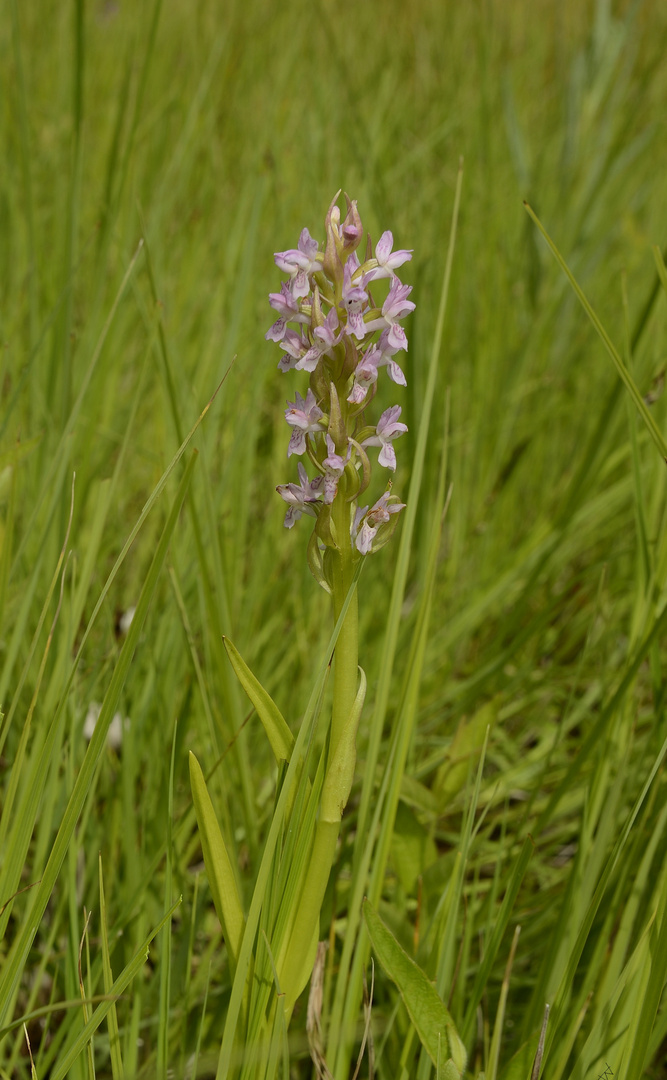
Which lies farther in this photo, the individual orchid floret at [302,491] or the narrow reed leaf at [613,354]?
the narrow reed leaf at [613,354]

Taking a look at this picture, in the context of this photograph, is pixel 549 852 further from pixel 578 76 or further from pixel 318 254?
pixel 578 76

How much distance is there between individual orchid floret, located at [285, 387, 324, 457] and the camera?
0.86 meters

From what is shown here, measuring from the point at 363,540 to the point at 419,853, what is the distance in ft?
2.13

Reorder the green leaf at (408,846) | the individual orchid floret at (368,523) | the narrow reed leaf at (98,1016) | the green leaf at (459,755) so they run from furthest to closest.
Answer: the green leaf at (459,755) → the green leaf at (408,846) → the individual orchid floret at (368,523) → the narrow reed leaf at (98,1016)

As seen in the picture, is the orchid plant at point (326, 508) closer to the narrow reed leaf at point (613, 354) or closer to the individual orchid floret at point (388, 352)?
the individual orchid floret at point (388, 352)

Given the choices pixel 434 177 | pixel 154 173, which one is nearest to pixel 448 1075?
pixel 154 173

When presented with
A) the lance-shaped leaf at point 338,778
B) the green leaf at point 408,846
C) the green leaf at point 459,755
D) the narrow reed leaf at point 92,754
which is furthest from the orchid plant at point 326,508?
the green leaf at point 459,755

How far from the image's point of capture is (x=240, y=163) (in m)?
3.45

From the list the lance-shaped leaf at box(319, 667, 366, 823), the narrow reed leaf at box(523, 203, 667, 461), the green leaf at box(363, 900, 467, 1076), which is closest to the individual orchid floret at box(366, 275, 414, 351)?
the narrow reed leaf at box(523, 203, 667, 461)

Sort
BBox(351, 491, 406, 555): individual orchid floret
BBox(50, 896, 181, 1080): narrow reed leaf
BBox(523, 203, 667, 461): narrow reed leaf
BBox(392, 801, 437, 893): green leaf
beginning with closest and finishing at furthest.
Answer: BBox(50, 896, 181, 1080): narrow reed leaf, BBox(351, 491, 406, 555): individual orchid floret, BBox(523, 203, 667, 461): narrow reed leaf, BBox(392, 801, 437, 893): green leaf

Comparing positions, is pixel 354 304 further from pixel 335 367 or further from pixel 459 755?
pixel 459 755

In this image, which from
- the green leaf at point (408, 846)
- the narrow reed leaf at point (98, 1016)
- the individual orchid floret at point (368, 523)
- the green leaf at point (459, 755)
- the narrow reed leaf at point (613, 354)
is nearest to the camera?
the narrow reed leaf at point (98, 1016)

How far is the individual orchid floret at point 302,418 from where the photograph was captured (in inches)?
33.8

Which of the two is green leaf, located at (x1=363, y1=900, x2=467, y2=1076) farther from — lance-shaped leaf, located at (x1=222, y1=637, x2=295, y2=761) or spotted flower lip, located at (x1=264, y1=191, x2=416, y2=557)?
spotted flower lip, located at (x1=264, y1=191, x2=416, y2=557)
